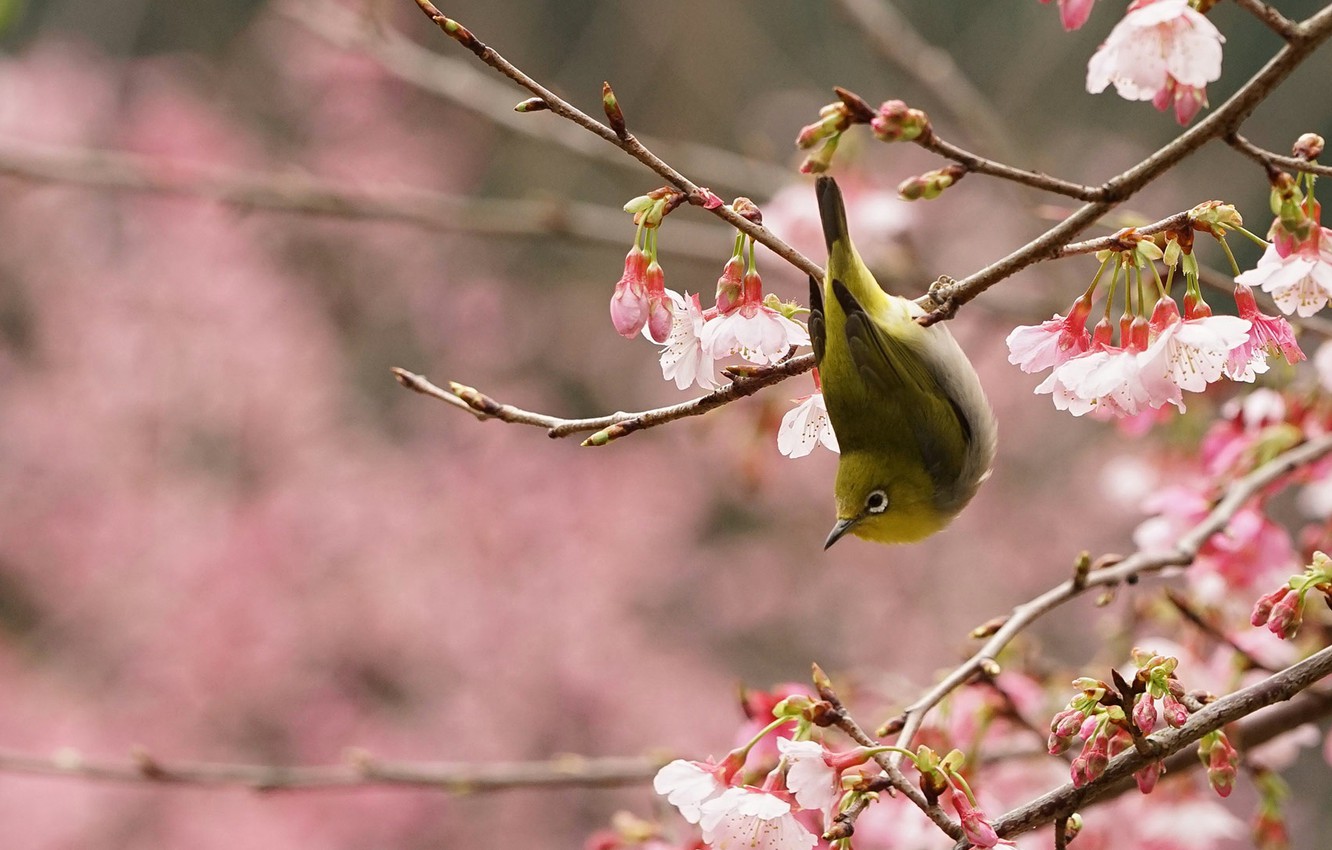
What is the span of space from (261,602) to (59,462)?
1466 millimetres

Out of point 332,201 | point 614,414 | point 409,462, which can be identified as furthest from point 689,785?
point 409,462

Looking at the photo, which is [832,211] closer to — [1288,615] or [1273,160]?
[1273,160]

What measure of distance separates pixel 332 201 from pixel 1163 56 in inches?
94.6

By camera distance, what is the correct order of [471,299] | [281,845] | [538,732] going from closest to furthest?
[281,845] < [538,732] < [471,299]

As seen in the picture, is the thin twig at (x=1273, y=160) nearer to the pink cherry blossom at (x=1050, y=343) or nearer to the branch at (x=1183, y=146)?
the branch at (x=1183, y=146)

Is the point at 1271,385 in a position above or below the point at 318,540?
below

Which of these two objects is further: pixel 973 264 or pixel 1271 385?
pixel 973 264

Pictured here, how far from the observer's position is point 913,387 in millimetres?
1531

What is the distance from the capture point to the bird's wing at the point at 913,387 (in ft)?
4.71

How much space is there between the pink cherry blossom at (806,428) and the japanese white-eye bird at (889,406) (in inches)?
0.7

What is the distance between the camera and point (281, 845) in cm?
587

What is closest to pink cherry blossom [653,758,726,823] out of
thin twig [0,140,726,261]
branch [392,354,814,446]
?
branch [392,354,814,446]

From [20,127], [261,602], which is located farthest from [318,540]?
[20,127]

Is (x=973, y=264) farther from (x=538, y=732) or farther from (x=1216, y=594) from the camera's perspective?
(x=1216, y=594)
